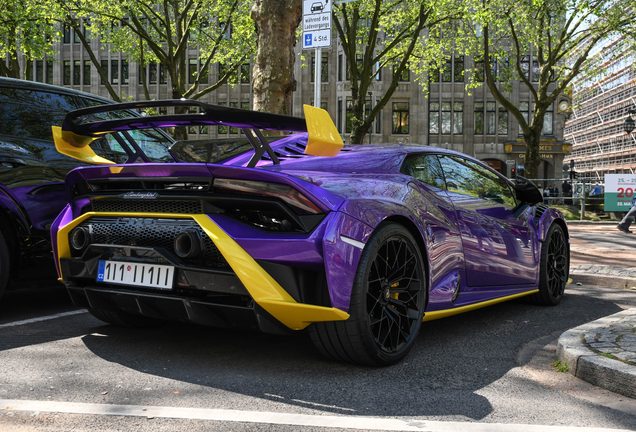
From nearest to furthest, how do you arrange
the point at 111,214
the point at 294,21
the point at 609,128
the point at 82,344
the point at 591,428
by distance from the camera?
1. the point at 591,428
2. the point at 111,214
3. the point at 82,344
4. the point at 294,21
5. the point at 609,128

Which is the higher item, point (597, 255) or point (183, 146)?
point (183, 146)

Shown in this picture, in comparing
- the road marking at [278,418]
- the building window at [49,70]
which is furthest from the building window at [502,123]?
the road marking at [278,418]

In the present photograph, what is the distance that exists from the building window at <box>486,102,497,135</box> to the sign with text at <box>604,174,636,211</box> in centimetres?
2367

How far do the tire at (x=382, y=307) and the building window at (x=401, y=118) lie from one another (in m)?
39.9

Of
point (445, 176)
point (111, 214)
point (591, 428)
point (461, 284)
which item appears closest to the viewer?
point (591, 428)

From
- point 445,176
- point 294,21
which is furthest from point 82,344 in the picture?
point 294,21

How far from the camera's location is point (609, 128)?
68062mm

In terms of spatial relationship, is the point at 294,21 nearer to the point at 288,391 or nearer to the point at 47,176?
the point at 47,176

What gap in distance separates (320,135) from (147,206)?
1.00 m

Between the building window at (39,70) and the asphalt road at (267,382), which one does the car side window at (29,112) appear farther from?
the building window at (39,70)

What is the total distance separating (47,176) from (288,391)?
2.72 meters

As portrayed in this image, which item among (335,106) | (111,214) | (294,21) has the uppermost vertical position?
(335,106)

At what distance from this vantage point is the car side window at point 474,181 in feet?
14.5

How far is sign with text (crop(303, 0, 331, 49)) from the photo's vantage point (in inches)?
360
